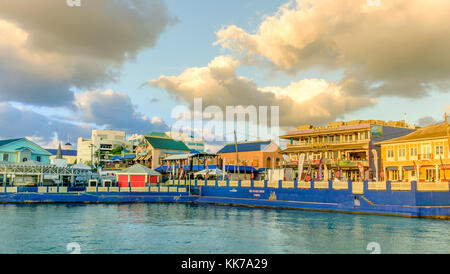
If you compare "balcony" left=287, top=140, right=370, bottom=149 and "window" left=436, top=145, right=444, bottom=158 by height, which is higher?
"balcony" left=287, top=140, right=370, bottom=149

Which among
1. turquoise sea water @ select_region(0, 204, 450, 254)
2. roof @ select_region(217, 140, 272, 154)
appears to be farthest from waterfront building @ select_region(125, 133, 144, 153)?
turquoise sea water @ select_region(0, 204, 450, 254)

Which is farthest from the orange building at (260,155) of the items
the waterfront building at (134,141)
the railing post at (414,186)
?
the waterfront building at (134,141)

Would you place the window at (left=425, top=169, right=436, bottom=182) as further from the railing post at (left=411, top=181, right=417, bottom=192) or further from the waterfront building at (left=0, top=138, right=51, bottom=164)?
the waterfront building at (left=0, top=138, right=51, bottom=164)

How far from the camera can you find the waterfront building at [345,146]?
63.6 m

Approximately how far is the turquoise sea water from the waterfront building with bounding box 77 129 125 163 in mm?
120769

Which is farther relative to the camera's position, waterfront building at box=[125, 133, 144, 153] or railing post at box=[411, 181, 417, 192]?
waterfront building at box=[125, 133, 144, 153]

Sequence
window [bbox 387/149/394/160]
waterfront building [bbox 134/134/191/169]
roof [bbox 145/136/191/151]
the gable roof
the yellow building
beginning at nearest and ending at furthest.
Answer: the yellow building, window [bbox 387/149/394/160], the gable roof, waterfront building [bbox 134/134/191/169], roof [bbox 145/136/191/151]

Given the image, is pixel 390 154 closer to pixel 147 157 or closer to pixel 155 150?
pixel 155 150

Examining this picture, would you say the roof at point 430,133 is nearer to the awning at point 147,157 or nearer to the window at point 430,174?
the window at point 430,174

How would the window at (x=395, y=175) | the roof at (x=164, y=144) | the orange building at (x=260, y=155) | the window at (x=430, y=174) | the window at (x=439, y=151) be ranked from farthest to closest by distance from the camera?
the roof at (x=164, y=144) < the orange building at (x=260, y=155) < the window at (x=395, y=175) < the window at (x=430, y=174) < the window at (x=439, y=151)

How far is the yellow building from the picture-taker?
50.3 m

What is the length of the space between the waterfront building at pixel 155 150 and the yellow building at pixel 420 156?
5848 cm
